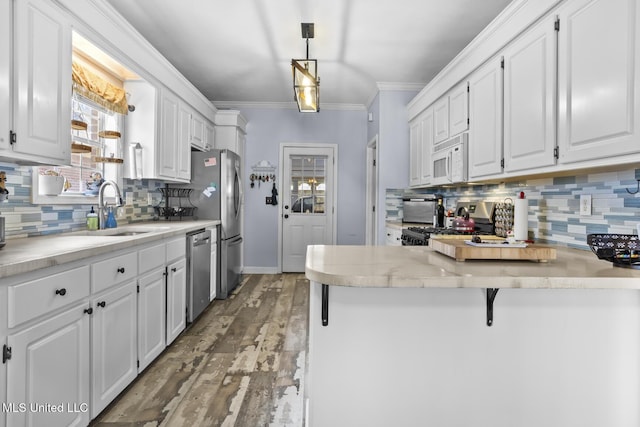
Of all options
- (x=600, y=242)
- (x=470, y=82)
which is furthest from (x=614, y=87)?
(x=470, y=82)

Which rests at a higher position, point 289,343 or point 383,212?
point 383,212

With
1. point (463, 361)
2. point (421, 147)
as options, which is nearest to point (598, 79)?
point (463, 361)

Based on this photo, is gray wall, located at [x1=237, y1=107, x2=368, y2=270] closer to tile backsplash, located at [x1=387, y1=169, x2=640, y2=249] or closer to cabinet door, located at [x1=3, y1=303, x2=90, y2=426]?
tile backsplash, located at [x1=387, y1=169, x2=640, y2=249]

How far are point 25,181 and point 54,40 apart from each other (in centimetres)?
83

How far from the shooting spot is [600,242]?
1499mm

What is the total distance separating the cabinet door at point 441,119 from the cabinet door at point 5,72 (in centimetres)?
301

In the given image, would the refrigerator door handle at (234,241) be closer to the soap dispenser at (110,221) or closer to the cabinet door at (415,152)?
the soap dispenser at (110,221)

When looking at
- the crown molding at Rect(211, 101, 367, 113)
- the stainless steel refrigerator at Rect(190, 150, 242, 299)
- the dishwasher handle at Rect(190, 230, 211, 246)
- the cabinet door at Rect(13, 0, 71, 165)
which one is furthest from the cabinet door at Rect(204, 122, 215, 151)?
the cabinet door at Rect(13, 0, 71, 165)

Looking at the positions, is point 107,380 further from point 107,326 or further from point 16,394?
point 16,394

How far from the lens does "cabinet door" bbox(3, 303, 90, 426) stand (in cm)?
133

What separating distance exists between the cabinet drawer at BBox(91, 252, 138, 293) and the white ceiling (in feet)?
6.26

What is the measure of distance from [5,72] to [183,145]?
2224 millimetres

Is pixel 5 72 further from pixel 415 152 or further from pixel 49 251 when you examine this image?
pixel 415 152

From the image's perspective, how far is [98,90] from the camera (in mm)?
2734
